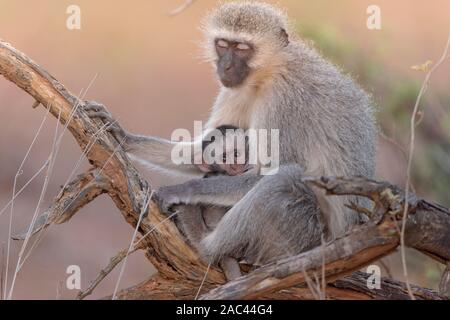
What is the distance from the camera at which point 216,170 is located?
6.70 metres

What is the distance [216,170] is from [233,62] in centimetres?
86

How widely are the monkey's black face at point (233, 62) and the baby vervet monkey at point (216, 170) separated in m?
0.39

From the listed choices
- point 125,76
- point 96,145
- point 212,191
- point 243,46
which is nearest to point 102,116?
point 96,145

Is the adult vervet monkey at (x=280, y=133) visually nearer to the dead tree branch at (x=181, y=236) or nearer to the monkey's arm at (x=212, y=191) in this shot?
the monkey's arm at (x=212, y=191)

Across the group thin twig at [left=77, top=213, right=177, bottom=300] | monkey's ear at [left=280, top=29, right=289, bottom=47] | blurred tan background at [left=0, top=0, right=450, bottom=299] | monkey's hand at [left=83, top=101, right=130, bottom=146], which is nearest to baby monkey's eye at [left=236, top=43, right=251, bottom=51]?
monkey's ear at [left=280, top=29, right=289, bottom=47]

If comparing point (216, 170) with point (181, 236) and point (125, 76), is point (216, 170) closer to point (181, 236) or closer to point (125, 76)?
point (181, 236)

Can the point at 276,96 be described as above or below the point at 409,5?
below

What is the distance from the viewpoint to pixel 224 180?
6270 mm

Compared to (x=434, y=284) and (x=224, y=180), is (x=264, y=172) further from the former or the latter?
(x=434, y=284)

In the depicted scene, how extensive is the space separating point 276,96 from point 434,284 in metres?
4.29

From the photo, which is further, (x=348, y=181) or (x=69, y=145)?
(x=69, y=145)
